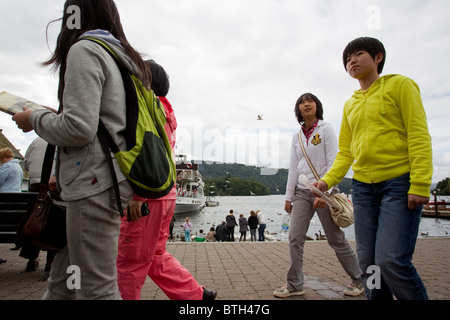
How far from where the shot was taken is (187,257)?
5.67 m

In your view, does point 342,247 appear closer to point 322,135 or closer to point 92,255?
point 322,135

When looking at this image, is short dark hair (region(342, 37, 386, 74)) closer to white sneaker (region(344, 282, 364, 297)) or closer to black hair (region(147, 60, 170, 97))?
black hair (region(147, 60, 170, 97))

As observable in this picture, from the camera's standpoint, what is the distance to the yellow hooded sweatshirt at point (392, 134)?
6.02ft

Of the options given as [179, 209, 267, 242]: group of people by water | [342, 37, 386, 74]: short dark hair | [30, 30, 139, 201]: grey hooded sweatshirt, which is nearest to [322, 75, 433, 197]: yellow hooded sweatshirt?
[342, 37, 386, 74]: short dark hair

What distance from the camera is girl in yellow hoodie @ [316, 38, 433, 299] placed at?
1.78m

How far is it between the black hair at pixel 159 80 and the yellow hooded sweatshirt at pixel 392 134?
1.45m

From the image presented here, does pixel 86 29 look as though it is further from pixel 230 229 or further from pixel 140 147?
pixel 230 229

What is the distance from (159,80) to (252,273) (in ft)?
10.3

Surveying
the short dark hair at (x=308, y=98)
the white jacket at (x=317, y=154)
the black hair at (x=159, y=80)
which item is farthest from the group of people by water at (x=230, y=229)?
A: the black hair at (x=159, y=80)

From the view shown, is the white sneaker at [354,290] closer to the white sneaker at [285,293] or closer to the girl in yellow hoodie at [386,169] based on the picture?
the white sneaker at [285,293]

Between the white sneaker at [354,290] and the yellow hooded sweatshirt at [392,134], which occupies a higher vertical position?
the yellow hooded sweatshirt at [392,134]
